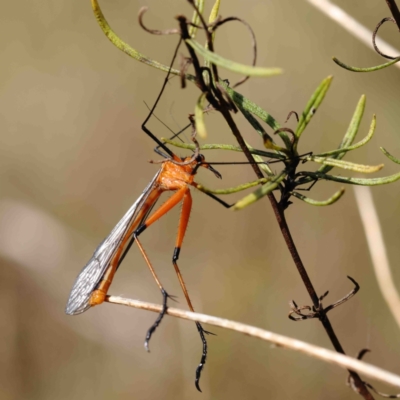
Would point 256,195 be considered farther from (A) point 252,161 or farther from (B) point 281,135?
(B) point 281,135

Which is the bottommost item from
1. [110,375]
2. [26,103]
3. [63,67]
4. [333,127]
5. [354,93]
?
[110,375]

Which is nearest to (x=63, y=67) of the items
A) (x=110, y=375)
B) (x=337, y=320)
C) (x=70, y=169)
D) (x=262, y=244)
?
(x=70, y=169)

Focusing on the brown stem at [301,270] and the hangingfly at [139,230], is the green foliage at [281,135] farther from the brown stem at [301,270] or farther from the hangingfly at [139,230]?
the hangingfly at [139,230]

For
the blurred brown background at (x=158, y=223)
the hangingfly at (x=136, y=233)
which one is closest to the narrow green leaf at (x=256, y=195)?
the hangingfly at (x=136, y=233)

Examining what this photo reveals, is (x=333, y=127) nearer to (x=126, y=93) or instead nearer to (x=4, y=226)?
(x=126, y=93)

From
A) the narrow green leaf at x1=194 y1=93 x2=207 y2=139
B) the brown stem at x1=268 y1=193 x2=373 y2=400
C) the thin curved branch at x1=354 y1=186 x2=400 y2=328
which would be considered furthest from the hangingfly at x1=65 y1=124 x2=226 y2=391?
the narrow green leaf at x1=194 y1=93 x2=207 y2=139

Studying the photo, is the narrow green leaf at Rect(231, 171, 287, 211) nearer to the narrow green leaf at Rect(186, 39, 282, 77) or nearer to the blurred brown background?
the narrow green leaf at Rect(186, 39, 282, 77)

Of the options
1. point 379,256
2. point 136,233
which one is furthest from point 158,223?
point 379,256
